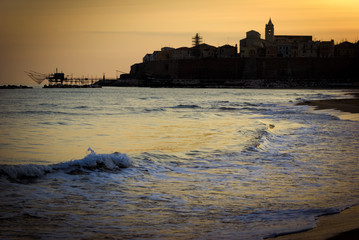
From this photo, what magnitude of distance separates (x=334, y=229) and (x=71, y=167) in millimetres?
3361

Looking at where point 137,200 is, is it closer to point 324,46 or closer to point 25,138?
point 25,138

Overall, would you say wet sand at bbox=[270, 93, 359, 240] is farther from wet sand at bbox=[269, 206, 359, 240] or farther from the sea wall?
the sea wall

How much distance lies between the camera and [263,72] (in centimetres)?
7056

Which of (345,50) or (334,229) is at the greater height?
(345,50)

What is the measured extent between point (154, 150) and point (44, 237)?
421cm

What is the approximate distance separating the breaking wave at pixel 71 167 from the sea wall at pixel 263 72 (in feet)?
215

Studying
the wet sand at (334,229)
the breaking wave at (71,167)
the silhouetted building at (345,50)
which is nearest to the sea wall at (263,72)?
the silhouetted building at (345,50)

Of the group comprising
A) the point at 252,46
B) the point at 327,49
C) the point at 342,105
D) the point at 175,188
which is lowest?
the point at 175,188

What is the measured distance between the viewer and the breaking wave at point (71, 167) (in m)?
4.80

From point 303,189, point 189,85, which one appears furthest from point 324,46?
point 303,189

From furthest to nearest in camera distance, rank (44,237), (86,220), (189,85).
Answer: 1. (189,85)
2. (86,220)
3. (44,237)

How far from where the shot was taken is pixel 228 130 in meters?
10.4

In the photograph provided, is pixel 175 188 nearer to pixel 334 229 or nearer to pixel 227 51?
pixel 334 229

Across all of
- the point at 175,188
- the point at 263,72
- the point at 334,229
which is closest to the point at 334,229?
the point at 334,229
